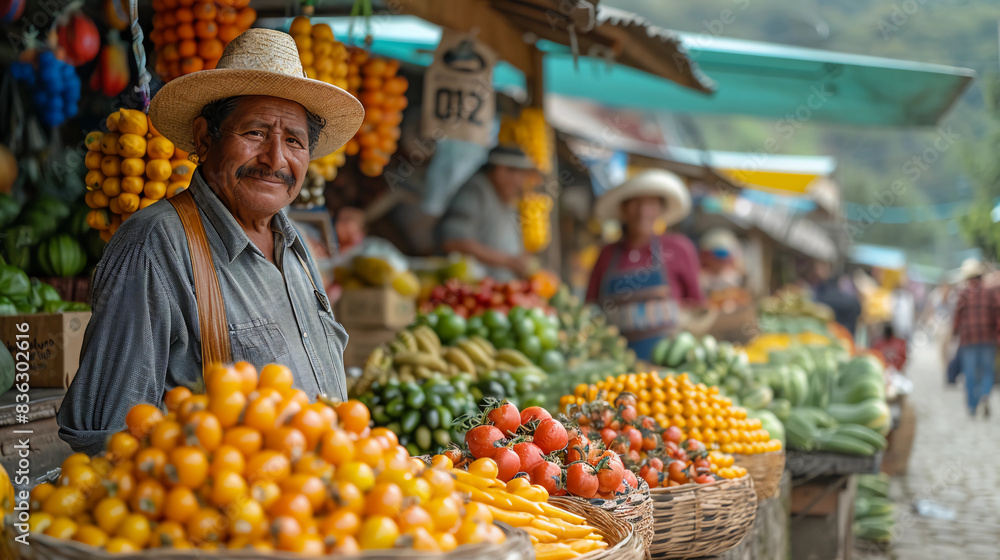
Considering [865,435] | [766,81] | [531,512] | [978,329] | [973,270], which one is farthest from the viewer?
[973,270]

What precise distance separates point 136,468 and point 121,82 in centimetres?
272

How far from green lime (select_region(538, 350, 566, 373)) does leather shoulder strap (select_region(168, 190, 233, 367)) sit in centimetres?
255

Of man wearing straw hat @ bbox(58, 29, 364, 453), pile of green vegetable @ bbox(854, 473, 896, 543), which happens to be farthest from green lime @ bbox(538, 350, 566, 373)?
pile of green vegetable @ bbox(854, 473, 896, 543)

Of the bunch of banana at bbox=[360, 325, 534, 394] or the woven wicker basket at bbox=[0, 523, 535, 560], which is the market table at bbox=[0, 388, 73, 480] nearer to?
the bunch of banana at bbox=[360, 325, 534, 394]

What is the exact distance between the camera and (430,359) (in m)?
3.90

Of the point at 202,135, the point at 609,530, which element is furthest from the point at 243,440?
the point at 202,135

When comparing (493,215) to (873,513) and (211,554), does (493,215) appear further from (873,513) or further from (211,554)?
(211,554)

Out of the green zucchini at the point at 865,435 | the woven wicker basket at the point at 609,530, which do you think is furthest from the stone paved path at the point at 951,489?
the woven wicker basket at the point at 609,530

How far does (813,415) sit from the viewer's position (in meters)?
4.22

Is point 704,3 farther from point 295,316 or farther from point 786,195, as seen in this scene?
point 295,316

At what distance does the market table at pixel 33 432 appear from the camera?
2.49 meters

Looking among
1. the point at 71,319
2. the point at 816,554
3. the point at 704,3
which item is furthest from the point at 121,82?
the point at 704,3

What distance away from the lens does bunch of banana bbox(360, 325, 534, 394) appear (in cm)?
381

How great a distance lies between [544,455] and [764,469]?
140 centimetres
